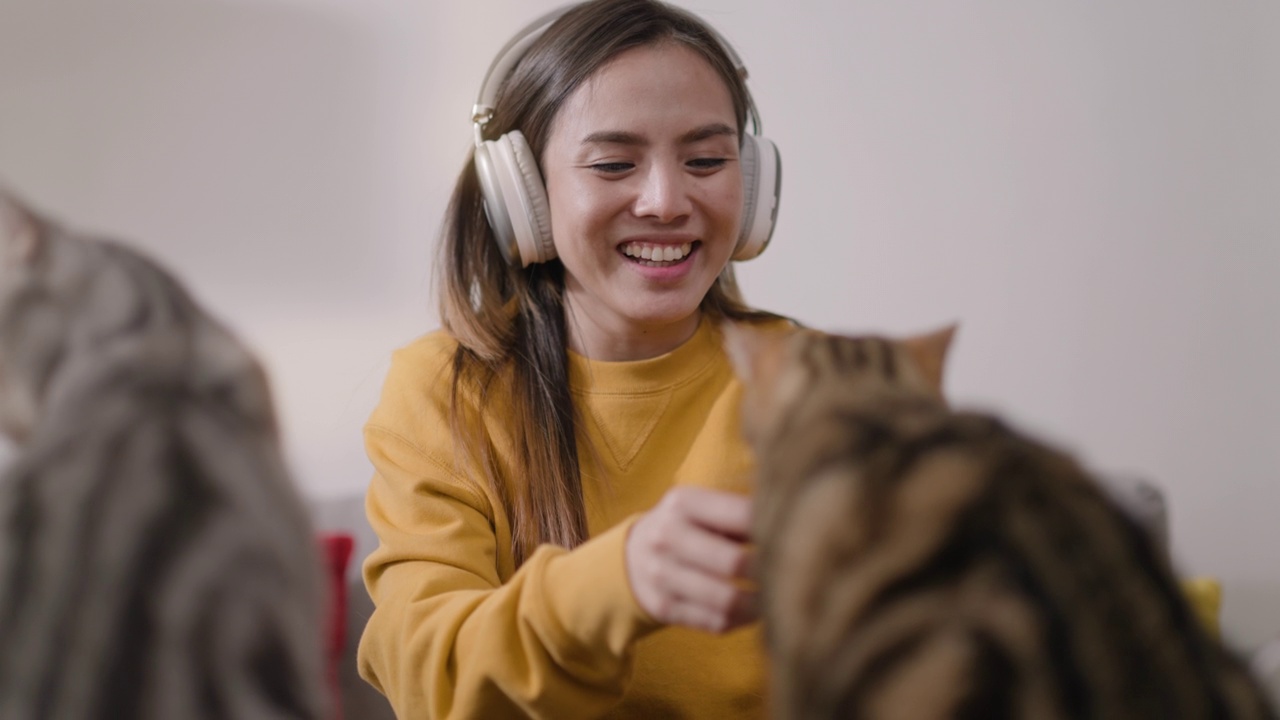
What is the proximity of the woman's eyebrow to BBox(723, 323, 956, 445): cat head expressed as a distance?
0.38 m

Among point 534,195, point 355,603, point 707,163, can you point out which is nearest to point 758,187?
point 707,163

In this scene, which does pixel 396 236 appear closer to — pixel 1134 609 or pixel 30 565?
pixel 30 565

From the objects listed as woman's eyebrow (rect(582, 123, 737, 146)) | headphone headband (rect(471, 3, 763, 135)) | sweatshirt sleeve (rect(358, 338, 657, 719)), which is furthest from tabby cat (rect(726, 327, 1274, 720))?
headphone headband (rect(471, 3, 763, 135))

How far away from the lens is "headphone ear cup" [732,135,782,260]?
→ 988mm

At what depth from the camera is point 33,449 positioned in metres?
0.38

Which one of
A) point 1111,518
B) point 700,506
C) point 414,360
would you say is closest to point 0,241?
point 700,506

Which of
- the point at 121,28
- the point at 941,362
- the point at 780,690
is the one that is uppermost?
the point at 121,28

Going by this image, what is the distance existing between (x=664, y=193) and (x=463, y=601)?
407 millimetres

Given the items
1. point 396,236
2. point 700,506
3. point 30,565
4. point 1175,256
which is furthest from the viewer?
point 1175,256

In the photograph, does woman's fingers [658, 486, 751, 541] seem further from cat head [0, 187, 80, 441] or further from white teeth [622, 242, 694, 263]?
white teeth [622, 242, 694, 263]

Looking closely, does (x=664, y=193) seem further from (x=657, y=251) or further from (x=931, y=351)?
(x=931, y=351)

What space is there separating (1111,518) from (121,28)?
1.94 feet

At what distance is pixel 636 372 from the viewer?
3.37 feet

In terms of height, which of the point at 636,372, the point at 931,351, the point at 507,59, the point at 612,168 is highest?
the point at 507,59
